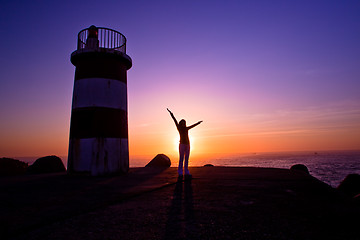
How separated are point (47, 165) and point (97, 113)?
433 cm

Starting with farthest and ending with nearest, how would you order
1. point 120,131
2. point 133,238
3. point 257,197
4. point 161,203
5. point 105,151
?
point 120,131
point 105,151
point 257,197
point 161,203
point 133,238

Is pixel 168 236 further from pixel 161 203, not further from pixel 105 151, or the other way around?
pixel 105 151

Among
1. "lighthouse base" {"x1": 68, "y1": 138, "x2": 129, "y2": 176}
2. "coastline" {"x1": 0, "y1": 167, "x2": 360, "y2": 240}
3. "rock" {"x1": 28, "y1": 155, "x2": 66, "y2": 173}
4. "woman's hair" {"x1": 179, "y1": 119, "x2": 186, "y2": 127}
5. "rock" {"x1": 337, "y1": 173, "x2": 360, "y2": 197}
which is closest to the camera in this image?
"coastline" {"x1": 0, "y1": 167, "x2": 360, "y2": 240}

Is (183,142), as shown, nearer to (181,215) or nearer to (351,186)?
(181,215)

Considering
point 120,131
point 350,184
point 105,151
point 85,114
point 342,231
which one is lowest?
point 350,184

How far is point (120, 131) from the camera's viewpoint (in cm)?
880

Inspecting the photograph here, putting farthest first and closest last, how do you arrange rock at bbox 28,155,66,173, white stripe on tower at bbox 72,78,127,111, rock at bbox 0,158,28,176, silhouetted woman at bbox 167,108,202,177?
rock at bbox 0,158,28,176, rock at bbox 28,155,66,173, white stripe on tower at bbox 72,78,127,111, silhouetted woman at bbox 167,108,202,177

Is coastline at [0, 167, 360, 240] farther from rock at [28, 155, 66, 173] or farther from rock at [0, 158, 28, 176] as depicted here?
rock at [0, 158, 28, 176]

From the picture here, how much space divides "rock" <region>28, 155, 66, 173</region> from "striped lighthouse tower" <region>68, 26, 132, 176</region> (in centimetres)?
255

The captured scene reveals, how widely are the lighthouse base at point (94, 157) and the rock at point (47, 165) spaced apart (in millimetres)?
2603

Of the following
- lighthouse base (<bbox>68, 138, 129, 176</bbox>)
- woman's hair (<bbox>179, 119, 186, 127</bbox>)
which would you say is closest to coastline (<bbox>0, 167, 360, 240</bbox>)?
woman's hair (<bbox>179, 119, 186, 127</bbox>)

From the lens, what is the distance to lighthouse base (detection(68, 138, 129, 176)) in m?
8.08

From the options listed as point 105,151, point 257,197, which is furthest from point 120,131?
point 257,197

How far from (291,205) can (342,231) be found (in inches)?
38.0
